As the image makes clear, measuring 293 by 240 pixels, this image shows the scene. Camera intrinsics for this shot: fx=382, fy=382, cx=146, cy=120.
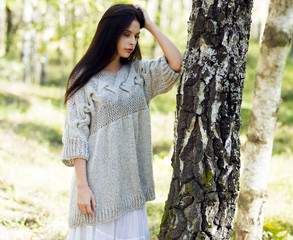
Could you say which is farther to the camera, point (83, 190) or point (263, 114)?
point (263, 114)

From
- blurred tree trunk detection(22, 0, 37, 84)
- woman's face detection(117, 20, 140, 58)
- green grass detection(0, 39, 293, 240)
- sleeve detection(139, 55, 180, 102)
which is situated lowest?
green grass detection(0, 39, 293, 240)

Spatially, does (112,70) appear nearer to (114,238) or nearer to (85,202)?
(85,202)

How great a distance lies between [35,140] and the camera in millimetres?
7473

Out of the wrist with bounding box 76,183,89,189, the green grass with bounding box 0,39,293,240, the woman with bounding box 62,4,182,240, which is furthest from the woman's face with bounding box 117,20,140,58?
the green grass with bounding box 0,39,293,240

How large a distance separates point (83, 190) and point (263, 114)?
1594 millimetres

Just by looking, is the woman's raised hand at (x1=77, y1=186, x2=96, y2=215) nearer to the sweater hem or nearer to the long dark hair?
the sweater hem

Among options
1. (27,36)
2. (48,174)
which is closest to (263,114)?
(48,174)

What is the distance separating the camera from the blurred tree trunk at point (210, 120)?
2.26 meters

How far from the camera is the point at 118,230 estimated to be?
271 cm

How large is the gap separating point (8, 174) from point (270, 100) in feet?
12.6

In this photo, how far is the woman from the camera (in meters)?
2.61

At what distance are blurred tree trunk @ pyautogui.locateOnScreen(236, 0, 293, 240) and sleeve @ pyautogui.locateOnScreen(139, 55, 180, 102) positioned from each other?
32.9 inches

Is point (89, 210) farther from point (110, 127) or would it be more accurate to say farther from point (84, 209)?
point (110, 127)

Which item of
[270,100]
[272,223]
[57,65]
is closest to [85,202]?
[270,100]
